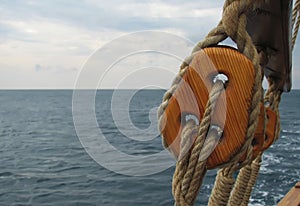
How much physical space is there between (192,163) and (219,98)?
188 millimetres

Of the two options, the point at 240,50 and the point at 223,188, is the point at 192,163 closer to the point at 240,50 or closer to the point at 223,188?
the point at 223,188

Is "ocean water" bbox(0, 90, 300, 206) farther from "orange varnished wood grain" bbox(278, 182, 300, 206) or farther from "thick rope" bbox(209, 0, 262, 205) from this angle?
"thick rope" bbox(209, 0, 262, 205)

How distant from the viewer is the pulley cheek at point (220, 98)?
0.89 m

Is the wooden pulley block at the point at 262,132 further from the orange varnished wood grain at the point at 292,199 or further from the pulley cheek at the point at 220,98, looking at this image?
the orange varnished wood grain at the point at 292,199

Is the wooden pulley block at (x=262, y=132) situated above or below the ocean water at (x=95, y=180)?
above

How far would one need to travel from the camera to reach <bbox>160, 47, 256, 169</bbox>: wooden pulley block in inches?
34.9

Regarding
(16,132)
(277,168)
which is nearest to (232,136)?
(277,168)

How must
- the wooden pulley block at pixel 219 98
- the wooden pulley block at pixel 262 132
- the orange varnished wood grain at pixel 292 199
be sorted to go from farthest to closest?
1. the orange varnished wood grain at pixel 292 199
2. the wooden pulley block at pixel 262 132
3. the wooden pulley block at pixel 219 98

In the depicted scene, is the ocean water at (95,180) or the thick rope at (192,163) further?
the ocean water at (95,180)

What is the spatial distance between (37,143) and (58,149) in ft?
17.5

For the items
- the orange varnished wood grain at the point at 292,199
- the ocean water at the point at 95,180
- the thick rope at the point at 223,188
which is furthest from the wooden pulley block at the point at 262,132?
the ocean water at the point at 95,180

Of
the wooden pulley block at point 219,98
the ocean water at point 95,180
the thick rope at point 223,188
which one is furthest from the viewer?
the ocean water at point 95,180

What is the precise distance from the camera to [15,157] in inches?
963

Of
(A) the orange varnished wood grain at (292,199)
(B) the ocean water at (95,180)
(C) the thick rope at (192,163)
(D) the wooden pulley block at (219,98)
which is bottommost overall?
(B) the ocean water at (95,180)
